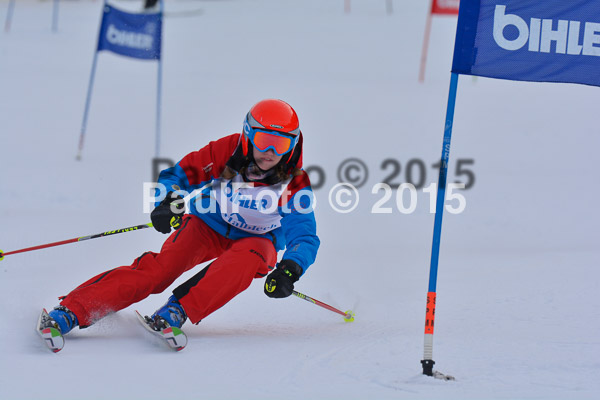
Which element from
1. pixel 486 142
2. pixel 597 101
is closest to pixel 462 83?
pixel 597 101

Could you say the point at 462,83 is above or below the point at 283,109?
above

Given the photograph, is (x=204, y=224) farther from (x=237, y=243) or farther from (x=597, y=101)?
(x=597, y=101)

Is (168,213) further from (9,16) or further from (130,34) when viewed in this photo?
(9,16)

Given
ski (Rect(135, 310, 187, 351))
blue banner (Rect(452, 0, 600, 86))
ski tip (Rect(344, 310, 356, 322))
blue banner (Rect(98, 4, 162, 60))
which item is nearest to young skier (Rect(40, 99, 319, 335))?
ski (Rect(135, 310, 187, 351))

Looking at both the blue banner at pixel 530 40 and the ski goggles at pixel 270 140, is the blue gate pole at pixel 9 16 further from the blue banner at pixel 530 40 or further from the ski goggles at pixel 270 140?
the blue banner at pixel 530 40

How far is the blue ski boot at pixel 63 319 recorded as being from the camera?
10.6ft

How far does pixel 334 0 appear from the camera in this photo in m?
20.5

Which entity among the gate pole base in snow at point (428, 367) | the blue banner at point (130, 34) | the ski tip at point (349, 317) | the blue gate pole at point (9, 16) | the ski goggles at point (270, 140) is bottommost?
the ski tip at point (349, 317)

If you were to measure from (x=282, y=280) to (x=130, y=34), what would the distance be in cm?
581

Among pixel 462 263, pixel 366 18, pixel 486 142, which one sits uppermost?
pixel 366 18

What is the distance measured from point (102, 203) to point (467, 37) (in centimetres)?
523

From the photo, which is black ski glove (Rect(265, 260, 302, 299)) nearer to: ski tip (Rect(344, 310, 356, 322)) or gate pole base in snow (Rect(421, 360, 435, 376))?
ski tip (Rect(344, 310, 356, 322))

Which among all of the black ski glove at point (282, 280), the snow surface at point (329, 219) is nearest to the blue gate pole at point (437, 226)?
the snow surface at point (329, 219)

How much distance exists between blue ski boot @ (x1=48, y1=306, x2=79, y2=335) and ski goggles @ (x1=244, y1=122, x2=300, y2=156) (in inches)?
48.5
